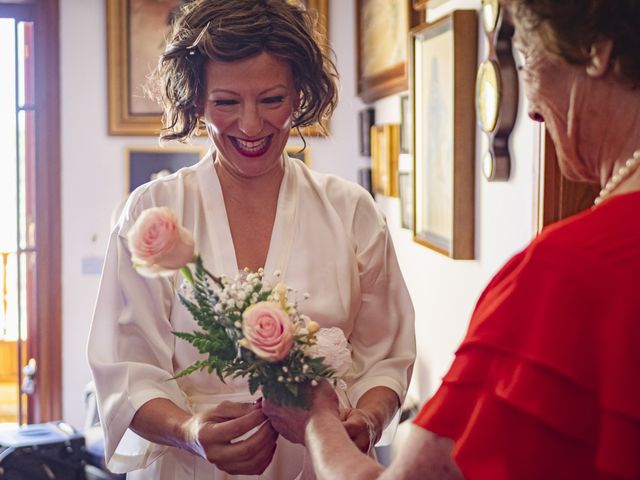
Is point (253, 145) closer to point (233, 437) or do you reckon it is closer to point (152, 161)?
point (233, 437)

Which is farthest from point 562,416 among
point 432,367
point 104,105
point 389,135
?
point 104,105

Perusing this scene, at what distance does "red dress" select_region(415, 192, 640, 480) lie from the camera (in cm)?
100

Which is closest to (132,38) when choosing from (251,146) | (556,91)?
(251,146)

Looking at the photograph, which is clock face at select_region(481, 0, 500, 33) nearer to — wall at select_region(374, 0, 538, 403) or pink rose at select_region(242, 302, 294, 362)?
wall at select_region(374, 0, 538, 403)

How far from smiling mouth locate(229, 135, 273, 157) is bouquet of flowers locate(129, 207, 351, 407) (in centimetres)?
39

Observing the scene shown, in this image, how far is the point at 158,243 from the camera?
1553mm

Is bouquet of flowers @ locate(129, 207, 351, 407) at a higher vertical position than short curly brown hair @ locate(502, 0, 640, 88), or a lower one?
lower

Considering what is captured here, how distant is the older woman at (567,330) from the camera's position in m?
1.00

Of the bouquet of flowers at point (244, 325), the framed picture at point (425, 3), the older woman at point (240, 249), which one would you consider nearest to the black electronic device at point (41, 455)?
the framed picture at point (425, 3)

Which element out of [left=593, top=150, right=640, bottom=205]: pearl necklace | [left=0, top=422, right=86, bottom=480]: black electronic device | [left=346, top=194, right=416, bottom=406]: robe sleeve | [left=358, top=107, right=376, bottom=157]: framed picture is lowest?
[left=0, top=422, right=86, bottom=480]: black electronic device

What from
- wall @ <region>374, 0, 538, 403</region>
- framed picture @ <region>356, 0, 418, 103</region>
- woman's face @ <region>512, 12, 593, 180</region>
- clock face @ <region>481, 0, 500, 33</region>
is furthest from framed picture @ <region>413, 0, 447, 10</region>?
woman's face @ <region>512, 12, 593, 180</region>

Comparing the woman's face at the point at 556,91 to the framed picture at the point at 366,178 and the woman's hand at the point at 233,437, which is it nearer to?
the woman's hand at the point at 233,437

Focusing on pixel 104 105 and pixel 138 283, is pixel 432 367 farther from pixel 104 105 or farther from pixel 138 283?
pixel 104 105

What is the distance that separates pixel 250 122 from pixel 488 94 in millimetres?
1033
